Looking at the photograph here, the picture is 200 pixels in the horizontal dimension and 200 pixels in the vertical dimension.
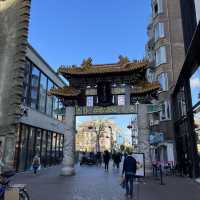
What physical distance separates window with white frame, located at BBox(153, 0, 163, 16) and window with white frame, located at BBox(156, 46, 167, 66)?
18.4 feet

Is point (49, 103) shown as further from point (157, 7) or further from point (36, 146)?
point (157, 7)

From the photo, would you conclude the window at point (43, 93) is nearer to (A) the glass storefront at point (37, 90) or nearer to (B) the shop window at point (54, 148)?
(A) the glass storefront at point (37, 90)

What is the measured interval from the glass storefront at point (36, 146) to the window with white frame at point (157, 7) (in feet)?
72.4

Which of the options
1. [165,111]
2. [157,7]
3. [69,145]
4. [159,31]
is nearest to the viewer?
[69,145]

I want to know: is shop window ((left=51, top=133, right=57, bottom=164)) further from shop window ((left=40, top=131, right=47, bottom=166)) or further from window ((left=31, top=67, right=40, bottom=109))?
window ((left=31, top=67, right=40, bottom=109))

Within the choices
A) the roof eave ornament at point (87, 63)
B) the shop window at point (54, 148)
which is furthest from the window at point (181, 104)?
the shop window at point (54, 148)

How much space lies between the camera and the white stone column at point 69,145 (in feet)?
66.8

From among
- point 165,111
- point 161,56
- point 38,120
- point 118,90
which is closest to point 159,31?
point 161,56

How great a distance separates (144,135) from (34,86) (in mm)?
13074

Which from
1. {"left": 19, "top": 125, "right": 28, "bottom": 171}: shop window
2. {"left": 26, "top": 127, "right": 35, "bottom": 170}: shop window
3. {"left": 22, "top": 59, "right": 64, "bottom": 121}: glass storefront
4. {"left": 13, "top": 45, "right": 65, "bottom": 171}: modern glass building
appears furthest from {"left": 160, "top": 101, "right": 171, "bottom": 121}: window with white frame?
{"left": 19, "top": 125, "right": 28, "bottom": 171}: shop window

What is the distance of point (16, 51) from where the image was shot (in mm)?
1564

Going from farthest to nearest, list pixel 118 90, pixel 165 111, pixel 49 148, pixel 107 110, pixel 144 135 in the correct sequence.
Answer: pixel 49 148 → pixel 165 111 → pixel 118 90 → pixel 107 110 → pixel 144 135

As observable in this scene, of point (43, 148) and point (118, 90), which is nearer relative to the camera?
point (118, 90)

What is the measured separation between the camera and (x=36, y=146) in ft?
86.4
